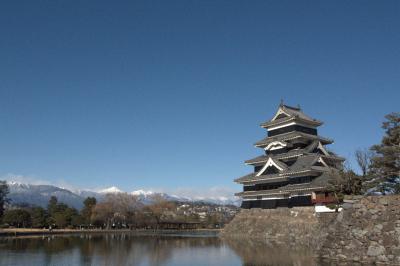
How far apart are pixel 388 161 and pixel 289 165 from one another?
75.5 ft

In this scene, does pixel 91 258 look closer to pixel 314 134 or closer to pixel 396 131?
pixel 396 131

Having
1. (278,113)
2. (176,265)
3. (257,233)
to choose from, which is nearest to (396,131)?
(176,265)

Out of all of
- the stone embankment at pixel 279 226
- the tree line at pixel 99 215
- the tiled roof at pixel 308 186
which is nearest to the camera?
the stone embankment at pixel 279 226

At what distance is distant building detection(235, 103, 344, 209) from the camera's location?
128 feet

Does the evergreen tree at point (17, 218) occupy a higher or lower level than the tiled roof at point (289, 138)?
lower

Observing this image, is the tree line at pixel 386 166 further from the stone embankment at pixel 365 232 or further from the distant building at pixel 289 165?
the distant building at pixel 289 165

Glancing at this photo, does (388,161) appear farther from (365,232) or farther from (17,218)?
(17,218)

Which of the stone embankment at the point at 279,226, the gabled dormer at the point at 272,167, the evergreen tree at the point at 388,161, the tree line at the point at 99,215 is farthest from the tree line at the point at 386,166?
the tree line at the point at 99,215

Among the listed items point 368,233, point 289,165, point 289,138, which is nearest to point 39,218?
point 289,165

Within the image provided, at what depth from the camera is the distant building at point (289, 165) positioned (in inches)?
1533

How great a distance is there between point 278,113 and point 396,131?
87.1ft

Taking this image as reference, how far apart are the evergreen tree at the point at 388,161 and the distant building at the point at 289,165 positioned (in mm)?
14491

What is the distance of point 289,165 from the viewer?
44.2 m

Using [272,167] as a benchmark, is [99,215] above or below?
below
